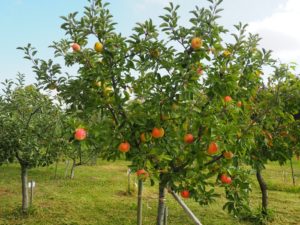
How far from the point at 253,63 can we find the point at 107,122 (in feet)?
6.94

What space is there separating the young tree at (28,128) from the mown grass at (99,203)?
1502mm

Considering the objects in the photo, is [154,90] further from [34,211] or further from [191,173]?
[34,211]

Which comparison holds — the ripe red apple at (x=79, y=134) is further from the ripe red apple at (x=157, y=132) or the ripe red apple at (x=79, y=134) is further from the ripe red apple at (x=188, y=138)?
the ripe red apple at (x=188, y=138)

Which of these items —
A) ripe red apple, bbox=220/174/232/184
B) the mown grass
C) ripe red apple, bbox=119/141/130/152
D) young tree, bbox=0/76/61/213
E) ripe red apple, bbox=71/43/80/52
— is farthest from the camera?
the mown grass

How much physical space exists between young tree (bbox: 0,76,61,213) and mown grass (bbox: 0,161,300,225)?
1.50 metres

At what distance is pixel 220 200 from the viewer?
34.0ft

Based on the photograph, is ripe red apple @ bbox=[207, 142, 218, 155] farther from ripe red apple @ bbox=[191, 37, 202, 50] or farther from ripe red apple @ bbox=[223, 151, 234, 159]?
ripe red apple @ bbox=[191, 37, 202, 50]

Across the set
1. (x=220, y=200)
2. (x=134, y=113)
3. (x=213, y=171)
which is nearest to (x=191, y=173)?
(x=213, y=171)

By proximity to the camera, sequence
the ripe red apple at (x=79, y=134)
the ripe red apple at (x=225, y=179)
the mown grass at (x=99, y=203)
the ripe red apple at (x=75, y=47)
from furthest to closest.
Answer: the mown grass at (x=99, y=203)
the ripe red apple at (x=225, y=179)
the ripe red apple at (x=75, y=47)
the ripe red apple at (x=79, y=134)

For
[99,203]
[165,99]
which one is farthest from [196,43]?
[99,203]

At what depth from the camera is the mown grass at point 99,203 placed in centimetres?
812

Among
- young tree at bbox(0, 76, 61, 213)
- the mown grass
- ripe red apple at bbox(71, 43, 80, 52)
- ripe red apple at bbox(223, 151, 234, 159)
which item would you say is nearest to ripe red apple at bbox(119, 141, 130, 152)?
ripe red apple at bbox(223, 151, 234, 159)

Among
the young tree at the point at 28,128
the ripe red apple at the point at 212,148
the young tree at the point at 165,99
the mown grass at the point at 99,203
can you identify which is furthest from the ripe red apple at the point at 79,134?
the young tree at the point at 28,128

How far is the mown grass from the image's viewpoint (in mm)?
8117
